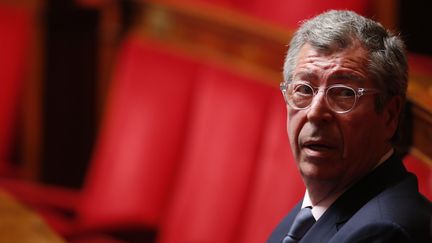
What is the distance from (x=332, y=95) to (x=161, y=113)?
0.62 metres

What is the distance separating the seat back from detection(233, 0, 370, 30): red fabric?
0.50ft

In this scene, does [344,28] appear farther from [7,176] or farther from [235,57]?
[7,176]

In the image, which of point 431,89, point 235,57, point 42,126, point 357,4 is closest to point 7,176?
point 42,126

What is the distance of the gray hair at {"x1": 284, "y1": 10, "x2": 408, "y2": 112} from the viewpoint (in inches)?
18.3

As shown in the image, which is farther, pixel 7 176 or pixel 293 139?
pixel 7 176

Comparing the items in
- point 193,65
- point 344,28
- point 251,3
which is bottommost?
point 193,65

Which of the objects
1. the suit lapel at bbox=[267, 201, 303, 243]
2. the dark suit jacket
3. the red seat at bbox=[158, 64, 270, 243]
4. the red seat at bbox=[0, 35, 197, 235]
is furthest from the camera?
the red seat at bbox=[0, 35, 197, 235]

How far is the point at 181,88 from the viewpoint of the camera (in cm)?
107

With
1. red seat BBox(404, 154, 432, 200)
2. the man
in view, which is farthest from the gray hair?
red seat BBox(404, 154, 432, 200)

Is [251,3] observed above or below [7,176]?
above

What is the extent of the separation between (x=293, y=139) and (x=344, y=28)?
0.24ft

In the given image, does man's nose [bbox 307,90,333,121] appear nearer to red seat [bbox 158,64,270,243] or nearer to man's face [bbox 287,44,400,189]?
man's face [bbox 287,44,400,189]

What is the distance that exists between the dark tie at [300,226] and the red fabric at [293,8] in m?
0.31

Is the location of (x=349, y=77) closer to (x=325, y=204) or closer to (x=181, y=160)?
(x=325, y=204)
